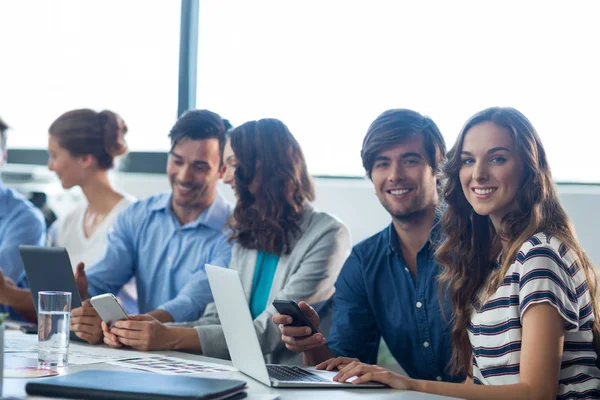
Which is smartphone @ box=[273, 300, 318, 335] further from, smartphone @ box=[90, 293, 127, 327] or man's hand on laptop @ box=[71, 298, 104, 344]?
man's hand on laptop @ box=[71, 298, 104, 344]

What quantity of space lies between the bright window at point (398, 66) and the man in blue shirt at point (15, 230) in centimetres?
111

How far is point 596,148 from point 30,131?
389 centimetres

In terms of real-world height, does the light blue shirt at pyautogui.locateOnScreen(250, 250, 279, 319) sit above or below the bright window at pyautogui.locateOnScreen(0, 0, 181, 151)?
below

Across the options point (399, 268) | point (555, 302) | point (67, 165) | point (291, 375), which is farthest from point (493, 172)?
point (67, 165)

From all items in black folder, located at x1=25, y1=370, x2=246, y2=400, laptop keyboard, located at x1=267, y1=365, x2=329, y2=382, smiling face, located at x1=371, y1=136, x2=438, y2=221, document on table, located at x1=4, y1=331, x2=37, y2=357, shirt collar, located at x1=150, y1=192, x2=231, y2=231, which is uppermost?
smiling face, located at x1=371, y1=136, x2=438, y2=221

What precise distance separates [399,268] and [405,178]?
0.29 m

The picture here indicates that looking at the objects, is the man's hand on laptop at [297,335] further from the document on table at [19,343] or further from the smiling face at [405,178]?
the document on table at [19,343]

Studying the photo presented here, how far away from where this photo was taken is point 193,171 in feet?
10.2

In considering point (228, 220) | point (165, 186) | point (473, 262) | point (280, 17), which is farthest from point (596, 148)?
point (165, 186)

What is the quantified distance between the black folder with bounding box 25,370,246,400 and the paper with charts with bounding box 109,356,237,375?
0.26m

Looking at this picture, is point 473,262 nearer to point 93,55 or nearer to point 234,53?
point 234,53

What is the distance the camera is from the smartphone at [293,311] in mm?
1964

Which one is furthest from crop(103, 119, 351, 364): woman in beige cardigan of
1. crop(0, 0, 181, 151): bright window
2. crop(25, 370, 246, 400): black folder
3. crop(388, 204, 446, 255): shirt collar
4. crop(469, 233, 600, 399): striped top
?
crop(0, 0, 181, 151): bright window

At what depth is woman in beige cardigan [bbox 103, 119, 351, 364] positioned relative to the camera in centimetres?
271
